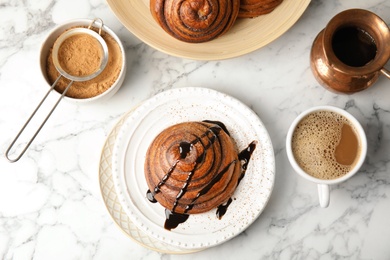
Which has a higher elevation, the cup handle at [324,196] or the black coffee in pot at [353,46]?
the black coffee in pot at [353,46]

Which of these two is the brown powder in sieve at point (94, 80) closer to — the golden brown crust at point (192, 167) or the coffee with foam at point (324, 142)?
the golden brown crust at point (192, 167)

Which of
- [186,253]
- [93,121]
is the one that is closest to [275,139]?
[186,253]

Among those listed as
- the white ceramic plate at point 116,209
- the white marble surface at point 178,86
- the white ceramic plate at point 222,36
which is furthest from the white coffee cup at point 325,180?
the white ceramic plate at point 116,209

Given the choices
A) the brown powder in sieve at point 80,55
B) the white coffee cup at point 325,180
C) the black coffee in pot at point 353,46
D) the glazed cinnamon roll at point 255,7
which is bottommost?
the white coffee cup at point 325,180

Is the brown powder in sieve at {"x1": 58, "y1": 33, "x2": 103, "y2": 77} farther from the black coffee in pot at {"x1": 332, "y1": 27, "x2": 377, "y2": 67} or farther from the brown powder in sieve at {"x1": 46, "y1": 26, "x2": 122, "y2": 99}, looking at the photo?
the black coffee in pot at {"x1": 332, "y1": 27, "x2": 377, "y2": 67}

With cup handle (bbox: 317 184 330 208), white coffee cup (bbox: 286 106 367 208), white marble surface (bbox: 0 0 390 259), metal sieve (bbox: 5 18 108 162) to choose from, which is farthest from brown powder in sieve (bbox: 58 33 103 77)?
cup handle (bbox: 317 184 330 208)
